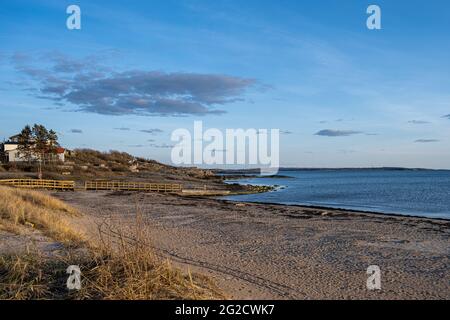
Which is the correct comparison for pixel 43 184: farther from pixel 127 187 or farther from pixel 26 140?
pixel 26 140

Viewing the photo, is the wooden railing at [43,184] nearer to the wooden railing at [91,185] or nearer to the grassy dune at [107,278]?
the wooden railing at [91,185]

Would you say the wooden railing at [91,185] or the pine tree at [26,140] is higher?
the pine tree at [26,140]

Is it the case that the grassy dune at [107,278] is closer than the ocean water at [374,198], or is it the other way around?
the grassy dune at [107,278]

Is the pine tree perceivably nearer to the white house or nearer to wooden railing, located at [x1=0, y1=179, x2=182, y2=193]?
the white house

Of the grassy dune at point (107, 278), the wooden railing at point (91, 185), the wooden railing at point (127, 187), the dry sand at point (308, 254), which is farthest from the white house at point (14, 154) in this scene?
the grassy dune at point (107, 278)

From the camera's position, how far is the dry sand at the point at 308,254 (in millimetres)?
10008

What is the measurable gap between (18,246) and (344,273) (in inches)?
344

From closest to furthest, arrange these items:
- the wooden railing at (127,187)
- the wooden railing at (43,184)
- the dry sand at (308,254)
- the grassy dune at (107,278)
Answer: the grassy dune at (107,278), the dry sand at (308,254), the wooden railing at (43,184), the wooden railing at (127,187)

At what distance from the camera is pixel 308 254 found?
14305 millimetres

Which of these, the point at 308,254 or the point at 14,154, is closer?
the point at 308,254

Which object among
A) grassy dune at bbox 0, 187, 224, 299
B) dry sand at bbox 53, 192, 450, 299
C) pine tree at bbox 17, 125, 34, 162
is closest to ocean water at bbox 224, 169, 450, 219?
dry sand at bbox 53, 192, 450, 299

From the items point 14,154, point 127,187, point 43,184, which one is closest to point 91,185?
point 127,187
